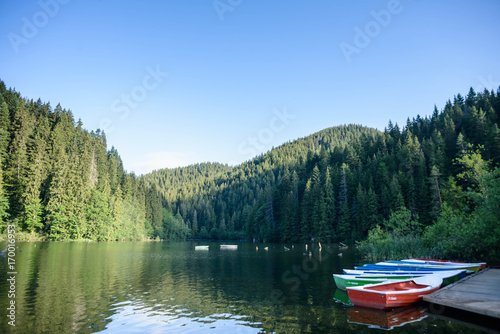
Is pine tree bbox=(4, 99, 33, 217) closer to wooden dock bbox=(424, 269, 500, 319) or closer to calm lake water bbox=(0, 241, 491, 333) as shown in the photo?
calm lake water bbox=(0, 241, 491, 333)

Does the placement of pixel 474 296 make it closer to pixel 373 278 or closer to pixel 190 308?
pixel 373 278

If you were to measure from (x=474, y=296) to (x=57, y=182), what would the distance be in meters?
96.3

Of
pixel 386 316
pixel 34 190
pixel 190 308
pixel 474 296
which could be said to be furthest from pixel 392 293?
pixel 34 190

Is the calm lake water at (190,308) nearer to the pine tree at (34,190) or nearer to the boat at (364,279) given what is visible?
the boat at (364,279)

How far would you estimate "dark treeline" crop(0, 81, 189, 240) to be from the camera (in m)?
76.9

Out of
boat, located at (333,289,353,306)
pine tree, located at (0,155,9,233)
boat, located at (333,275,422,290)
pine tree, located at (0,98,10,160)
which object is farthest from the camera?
pine tree, located at (0,98,10,160)

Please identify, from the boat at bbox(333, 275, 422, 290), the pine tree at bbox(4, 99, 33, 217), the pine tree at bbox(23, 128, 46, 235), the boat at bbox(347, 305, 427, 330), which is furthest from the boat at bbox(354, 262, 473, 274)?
the pine tree at bbox(4, 99, 33, 217)

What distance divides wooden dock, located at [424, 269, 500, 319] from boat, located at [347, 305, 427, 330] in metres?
1.18

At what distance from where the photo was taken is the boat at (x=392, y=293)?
17705 mm

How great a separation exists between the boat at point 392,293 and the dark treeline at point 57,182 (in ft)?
260

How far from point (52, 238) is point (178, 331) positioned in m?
85.9

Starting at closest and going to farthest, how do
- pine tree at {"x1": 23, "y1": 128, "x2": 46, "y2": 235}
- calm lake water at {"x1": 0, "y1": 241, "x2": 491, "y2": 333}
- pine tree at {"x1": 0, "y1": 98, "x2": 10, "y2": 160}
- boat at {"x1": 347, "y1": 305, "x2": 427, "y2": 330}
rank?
1. calm lake water at {"x1": 0, "y1": 241, "x2": 491, "y2": 333}
2. boat at {"x1": 347, "y1": 305, "x2": 427, "y2": 330}
3. pine tree at {"x1": 0, "y1": 98, "x2": 10, "y2": 160}
4. pine tree at {"x1": 23, "y1": 128, "x2": 46, "y2": 235}

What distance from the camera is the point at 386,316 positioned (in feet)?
54.9

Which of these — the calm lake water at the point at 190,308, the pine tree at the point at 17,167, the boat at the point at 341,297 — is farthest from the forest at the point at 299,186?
the calm lake water at the point at 190,308
